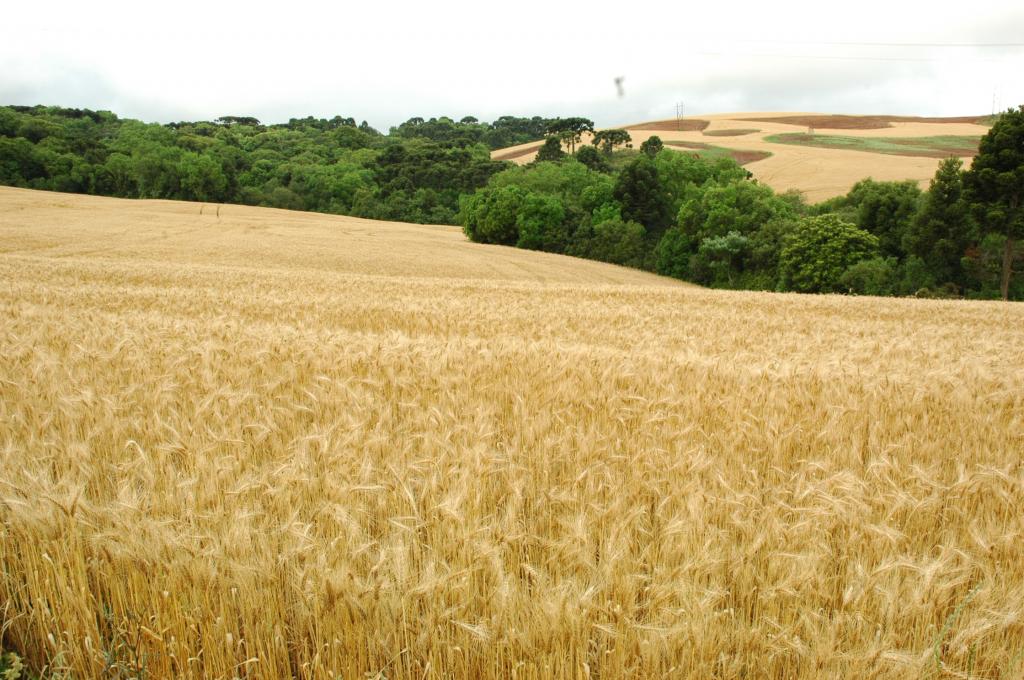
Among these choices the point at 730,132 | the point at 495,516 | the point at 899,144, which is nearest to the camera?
the point at 495,516

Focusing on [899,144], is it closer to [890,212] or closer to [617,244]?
[890,212]

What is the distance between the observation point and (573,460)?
319 cm

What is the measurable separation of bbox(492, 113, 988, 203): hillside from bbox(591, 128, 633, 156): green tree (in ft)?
6.87

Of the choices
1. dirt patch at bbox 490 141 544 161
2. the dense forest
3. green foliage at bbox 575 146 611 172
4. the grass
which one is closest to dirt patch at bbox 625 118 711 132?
the dense forest

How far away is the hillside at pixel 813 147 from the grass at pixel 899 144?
148 cm

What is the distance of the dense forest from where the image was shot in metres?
46.6

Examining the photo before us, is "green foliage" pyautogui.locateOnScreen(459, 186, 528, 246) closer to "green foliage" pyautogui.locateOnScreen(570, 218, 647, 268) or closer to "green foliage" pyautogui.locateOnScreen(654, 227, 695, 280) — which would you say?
"green foliage" pyautogui.locateOnScreen(570, 218, 647, 268)

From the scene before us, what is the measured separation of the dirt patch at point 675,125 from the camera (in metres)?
122

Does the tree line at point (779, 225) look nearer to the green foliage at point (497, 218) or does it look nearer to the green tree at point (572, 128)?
the green foliage at point (497, 218)

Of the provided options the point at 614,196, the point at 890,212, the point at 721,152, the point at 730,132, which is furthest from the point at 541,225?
the point at 730,132

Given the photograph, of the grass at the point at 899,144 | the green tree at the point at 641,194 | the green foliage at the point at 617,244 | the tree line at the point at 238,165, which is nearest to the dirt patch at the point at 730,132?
the grass at the point at 899,144

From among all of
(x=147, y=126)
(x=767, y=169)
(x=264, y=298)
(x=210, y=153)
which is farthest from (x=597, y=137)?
(x=264, y=298)

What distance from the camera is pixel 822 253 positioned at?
49.8 m

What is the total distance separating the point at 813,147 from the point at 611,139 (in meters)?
35.3
